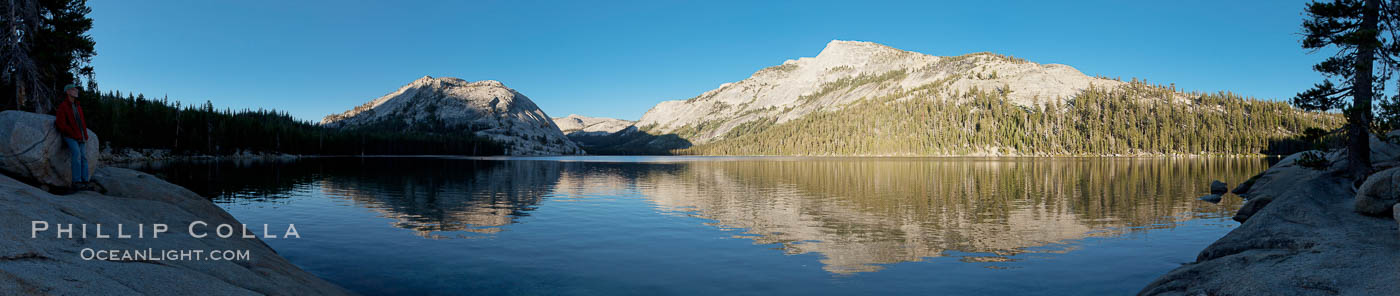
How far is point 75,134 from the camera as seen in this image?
56.8 feet

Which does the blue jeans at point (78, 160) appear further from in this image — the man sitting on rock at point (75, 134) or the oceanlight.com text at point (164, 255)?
the oceanlight.com text at point (164, 255)

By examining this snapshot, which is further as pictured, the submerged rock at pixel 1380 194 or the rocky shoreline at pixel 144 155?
the rocky shoreline at pixel 144 155

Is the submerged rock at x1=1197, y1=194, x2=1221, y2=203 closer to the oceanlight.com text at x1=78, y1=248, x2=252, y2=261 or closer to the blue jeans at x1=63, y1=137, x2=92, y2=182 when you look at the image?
the oceanlight.com text at x1=78, y1=248, x2=252, y2=261

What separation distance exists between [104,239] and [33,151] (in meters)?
8.17

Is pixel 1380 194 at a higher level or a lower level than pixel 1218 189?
higher

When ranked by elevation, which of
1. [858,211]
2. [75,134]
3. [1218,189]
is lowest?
[858,211]

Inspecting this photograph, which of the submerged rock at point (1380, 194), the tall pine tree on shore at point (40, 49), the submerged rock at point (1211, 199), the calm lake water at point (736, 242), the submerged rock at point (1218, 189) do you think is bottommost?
the calm lake water at point (736, 242)

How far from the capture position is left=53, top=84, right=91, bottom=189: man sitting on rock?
16.9m

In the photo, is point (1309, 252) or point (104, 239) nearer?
point (104, 239)

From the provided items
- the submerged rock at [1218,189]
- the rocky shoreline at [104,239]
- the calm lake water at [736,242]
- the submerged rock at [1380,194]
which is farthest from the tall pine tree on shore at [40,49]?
the submerged rock at [1218,189]

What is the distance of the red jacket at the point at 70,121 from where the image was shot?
658 inches

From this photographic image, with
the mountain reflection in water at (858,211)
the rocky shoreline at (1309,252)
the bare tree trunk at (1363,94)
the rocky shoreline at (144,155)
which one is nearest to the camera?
the rocky shoreline at (1309,252)

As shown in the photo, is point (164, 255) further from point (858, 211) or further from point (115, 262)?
point (858, 211)

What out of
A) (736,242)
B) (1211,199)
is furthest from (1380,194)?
(1211,199)
